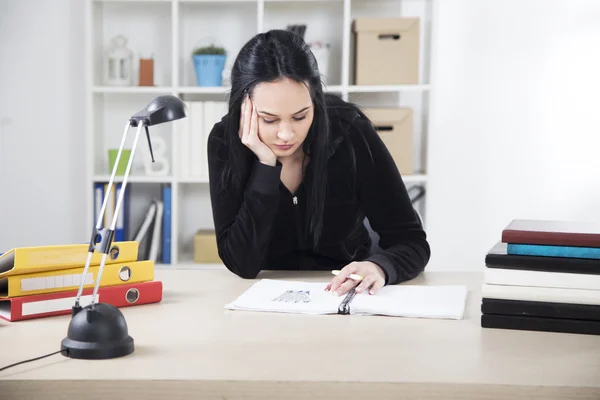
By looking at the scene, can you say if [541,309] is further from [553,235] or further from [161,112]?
[161,112]

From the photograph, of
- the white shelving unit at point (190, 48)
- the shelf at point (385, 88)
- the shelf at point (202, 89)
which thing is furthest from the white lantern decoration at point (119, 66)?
the shelf at point (385, 88)

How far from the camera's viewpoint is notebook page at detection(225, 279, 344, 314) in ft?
4.04

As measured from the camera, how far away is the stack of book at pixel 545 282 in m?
1.10

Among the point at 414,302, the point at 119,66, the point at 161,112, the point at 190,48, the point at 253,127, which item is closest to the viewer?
the point at 161,112

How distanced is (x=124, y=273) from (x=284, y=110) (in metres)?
0.53

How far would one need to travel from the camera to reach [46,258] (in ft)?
3.84

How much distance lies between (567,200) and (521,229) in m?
2.45

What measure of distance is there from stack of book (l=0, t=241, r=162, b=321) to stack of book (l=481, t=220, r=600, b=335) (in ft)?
1.87

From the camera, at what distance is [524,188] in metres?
3.46

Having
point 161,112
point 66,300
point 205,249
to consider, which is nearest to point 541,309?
→ point 161,112

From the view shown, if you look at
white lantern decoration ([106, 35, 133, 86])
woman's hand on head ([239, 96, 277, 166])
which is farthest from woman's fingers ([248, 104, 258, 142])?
white lantern decoration ([106, 35, 133, 86])

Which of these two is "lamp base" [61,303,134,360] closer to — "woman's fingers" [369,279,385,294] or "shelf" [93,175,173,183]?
"woman's fingers" [369,279,385,294]

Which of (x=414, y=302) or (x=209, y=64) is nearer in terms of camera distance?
(x=414, y=302)

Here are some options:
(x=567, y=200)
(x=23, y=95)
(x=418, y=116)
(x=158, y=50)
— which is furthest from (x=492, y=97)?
(x=23, y=95)
